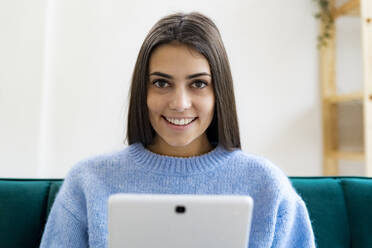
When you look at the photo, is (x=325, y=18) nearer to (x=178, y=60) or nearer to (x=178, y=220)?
(x=178, y=60)

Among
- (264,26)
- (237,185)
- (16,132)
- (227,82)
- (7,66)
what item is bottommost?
(237,185)

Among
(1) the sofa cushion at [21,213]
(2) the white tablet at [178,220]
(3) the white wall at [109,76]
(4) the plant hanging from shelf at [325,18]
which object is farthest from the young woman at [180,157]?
(4) the plant hanging from shelf at [325,18]

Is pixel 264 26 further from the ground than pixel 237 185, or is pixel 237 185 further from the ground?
pixel 264 26

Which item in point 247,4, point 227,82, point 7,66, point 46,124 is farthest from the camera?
point 247,4

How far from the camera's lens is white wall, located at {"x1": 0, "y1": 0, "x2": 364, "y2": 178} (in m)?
1.59

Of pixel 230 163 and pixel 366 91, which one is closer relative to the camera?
pixel 230 163

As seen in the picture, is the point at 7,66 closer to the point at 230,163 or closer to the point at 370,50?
the point at 230,163

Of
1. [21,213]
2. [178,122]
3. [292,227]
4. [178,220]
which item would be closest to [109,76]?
[21,213]

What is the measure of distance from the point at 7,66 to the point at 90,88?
35 centimetres

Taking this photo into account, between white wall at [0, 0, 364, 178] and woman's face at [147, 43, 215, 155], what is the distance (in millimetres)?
874

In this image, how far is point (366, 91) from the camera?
1659mm

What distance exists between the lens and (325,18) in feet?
6.51

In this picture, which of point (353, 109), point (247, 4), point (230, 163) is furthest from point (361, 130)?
point (230, 163)

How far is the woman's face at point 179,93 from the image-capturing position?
820 mm
